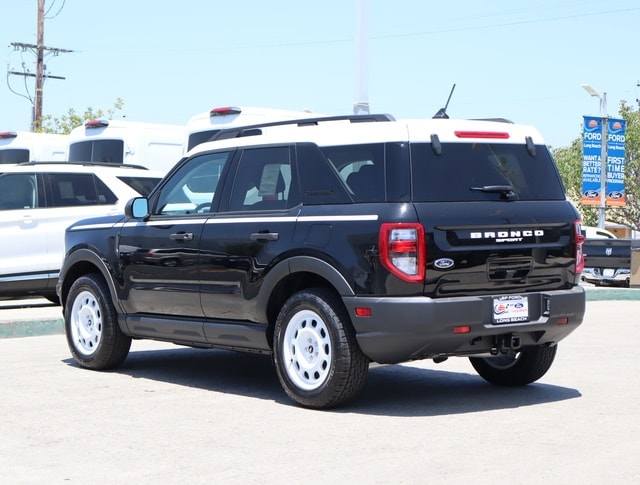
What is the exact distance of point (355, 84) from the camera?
1759cm

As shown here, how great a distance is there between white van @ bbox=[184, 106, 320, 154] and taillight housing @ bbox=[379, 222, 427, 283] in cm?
1077

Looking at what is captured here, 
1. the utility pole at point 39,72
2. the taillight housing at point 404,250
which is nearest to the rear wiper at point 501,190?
the taillight housing at point 404,250

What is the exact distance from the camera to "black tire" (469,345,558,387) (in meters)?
8.90

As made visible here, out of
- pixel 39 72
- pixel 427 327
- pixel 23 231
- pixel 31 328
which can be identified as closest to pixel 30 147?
pixel 23 231

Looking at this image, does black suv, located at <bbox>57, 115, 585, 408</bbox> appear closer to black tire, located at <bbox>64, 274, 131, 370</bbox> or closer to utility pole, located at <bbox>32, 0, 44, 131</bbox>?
black tire, located at <bbox>64, 274, 131, 370</bbox>

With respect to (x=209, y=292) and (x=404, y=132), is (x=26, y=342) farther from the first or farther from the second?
(x=404, y=132)

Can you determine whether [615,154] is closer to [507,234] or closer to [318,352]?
[507,234]

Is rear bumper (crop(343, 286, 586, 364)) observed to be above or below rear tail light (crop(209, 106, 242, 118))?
below

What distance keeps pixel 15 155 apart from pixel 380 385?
1559 centimetres

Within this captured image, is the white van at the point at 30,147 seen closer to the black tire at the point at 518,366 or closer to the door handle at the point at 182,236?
the door handle at the point at 182,236

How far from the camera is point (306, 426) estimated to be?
7.40 metres

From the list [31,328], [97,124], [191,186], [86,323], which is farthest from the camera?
[97,124]

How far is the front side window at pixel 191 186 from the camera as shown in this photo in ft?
30.4

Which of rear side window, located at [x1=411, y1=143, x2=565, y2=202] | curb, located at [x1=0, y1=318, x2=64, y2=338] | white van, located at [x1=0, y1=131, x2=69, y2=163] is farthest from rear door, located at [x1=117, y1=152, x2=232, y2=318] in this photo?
white van, located at [x1=0, y1=131, x2=69, y2=163]
